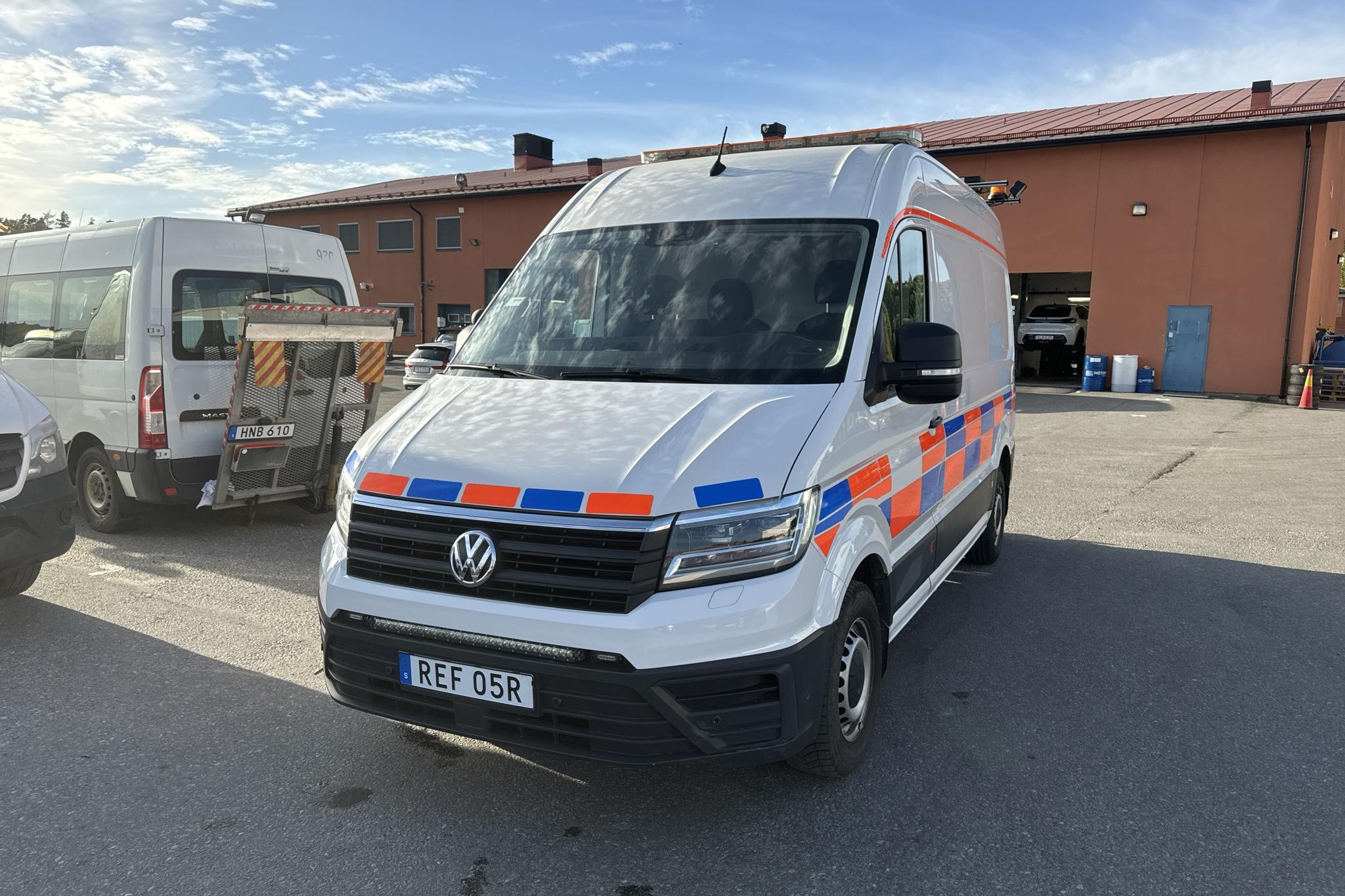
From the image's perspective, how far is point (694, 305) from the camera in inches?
139

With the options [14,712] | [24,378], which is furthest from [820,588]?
[24,378]

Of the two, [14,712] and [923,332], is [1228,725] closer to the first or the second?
[923,332]

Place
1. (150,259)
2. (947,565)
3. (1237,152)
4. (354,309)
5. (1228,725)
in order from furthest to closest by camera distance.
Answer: (1237,152) → (354,309) → (150,259) → (947,565) → (1228,725)

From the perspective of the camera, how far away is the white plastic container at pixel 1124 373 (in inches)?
785

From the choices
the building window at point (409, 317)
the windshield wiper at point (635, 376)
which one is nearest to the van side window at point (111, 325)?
the windshield wiper at point (635, 376)

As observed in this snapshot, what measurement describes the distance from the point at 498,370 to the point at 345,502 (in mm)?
817

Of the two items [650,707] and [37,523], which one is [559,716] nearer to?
[650,707]

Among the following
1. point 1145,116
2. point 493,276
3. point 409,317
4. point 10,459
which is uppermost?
point 1145,116

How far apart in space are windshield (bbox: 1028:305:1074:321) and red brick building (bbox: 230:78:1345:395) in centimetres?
44

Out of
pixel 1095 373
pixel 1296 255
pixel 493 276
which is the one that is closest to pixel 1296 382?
pixel 1296 255

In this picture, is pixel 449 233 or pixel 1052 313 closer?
pixel 1052 313

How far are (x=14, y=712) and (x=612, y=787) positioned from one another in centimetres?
255

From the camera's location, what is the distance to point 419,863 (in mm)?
2734

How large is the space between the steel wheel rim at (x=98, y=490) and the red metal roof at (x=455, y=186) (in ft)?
69.6
